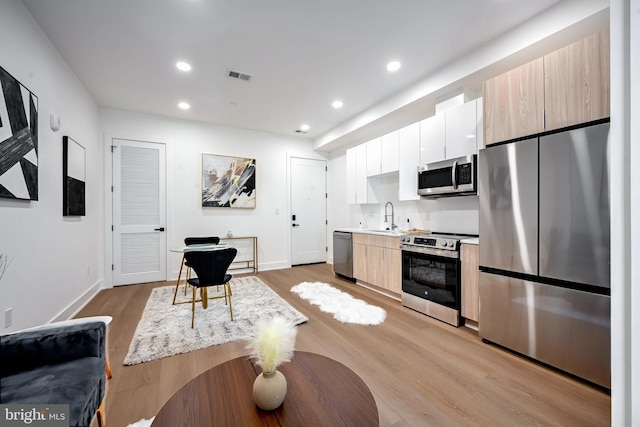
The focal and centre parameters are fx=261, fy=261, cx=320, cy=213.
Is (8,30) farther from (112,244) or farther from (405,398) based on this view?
(405,398)

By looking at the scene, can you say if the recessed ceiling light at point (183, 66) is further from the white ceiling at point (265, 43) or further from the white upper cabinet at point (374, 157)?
the white upper cabinet at point (374, 157)

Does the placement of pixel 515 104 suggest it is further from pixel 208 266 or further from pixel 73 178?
pixel 73 178

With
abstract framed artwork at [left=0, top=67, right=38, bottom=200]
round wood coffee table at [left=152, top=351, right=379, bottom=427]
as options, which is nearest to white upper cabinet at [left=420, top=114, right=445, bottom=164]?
round wood coffee table at [left=152, top=351, right=379, bottom=427]

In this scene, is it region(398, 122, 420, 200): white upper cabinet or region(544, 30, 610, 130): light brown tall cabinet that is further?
region(398, 122, 420, 200): white upper cabinet

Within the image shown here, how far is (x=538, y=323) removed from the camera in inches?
81.6

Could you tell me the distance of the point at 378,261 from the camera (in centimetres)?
393

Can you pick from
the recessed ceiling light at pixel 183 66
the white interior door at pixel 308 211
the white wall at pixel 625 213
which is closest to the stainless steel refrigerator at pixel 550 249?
the white wall at pixel 625 213

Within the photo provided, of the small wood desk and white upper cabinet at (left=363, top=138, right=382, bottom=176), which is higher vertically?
white upper cabinet at (left=363, top=138, right=382, bottom=176)

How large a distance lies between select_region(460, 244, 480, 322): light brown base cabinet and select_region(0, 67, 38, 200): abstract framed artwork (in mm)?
3921

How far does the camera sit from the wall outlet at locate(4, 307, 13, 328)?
1.93 meters

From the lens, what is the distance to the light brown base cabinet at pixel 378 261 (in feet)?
11.8

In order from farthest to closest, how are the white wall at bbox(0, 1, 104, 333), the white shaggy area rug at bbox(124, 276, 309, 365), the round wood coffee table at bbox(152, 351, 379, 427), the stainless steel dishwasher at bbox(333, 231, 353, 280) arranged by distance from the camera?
the stainless steel dishwasher at bbox(333, 231, 353, 280) < the white shaggy area rug at bbox(124, 276, 309, 365) < the white wall at bbox(0, 1, 104, 333) < the round wood coffee table at bbox(152, 351, 379, 427)

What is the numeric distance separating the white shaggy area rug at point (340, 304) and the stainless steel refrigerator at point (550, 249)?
1.13 m

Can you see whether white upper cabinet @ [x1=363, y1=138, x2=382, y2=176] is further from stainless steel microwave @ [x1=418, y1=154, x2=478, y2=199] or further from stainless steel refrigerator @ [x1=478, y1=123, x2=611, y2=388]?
stainless steel refrigerator @ [x1=478, y1=123, x2=611, y2=388]
